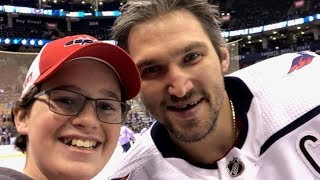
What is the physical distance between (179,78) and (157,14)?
32 centimetres

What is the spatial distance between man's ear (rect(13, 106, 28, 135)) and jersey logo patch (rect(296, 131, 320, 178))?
0.97 m

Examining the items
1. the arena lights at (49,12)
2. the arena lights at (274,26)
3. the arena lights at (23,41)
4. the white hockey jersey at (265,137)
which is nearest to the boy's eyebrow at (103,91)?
the white hockey jersey at (265,137)

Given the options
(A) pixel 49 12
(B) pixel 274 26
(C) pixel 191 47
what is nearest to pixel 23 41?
(A) pixel 49 12

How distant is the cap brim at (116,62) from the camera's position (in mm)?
1184

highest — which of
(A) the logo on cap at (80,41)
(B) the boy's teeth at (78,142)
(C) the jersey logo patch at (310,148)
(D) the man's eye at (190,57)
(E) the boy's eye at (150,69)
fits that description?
(A) the logo on cap at (80,41)

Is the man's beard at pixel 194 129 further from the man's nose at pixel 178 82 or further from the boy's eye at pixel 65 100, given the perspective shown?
the boy's eye at pixel 65 100

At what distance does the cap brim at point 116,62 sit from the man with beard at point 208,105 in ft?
0.41

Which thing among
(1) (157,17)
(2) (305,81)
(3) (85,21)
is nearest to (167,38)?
(1) (157,17)

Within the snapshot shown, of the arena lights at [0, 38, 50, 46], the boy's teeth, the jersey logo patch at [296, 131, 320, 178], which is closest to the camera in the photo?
the boy's teeth

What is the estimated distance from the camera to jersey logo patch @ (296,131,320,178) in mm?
1372

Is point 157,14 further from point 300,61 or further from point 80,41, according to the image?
point 300,61

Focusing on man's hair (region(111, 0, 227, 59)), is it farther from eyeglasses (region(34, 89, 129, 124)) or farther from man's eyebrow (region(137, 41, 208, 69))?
eyeglasses (region(34, 89, 129, 124))

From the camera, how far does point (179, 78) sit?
1.44m

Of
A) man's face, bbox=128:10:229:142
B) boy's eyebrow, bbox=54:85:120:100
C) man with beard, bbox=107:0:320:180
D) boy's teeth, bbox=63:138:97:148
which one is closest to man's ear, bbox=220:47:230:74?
man with beard, bbox=107:0:320:180
